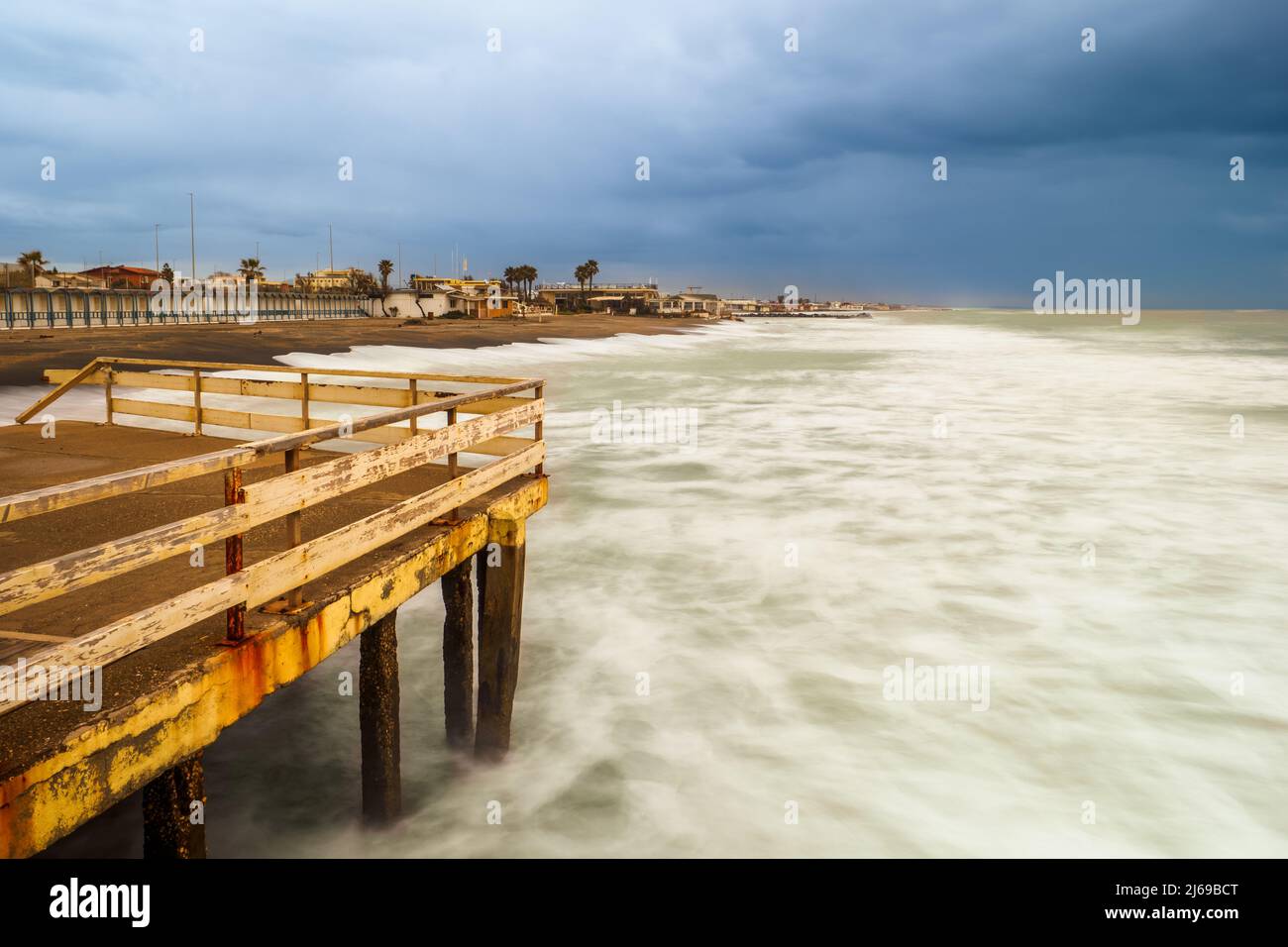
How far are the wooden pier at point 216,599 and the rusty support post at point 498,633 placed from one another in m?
0.02

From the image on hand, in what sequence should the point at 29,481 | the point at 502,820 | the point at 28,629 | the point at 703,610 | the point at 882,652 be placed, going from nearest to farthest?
1. the point at 28,629
2. the point at 502,820
3. the point at 29,481
4. the point at 882,652
5. the point at 703,610

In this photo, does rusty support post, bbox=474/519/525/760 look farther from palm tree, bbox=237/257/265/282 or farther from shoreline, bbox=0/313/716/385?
palm tree, bbox=237/257/265/282

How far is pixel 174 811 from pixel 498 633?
12.5ft

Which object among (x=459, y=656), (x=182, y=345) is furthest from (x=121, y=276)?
(x=459, y=656)

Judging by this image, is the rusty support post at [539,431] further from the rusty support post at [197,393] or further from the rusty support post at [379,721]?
the rusty support post at [197,393]

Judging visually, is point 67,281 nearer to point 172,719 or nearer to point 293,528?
point 293,528

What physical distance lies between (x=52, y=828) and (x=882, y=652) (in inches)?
383

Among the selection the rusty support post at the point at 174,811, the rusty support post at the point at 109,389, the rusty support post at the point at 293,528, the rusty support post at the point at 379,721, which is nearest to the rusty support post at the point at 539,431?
the rusty support post at the point at 379,721

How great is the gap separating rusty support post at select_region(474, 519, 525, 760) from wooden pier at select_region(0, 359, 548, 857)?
19mm

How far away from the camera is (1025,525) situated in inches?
704
